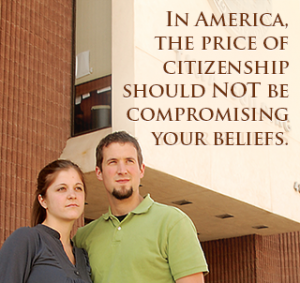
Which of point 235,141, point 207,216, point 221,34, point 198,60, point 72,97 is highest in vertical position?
point 221,34

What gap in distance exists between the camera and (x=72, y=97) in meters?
8.70

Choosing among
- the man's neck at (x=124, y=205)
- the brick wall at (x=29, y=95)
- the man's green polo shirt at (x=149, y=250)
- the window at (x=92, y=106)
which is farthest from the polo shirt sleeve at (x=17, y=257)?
the window at (x=92, y=106)

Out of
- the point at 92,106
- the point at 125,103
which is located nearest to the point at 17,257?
the point at 125,103

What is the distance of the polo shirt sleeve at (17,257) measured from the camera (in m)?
2.67

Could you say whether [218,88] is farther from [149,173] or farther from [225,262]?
[225,262]

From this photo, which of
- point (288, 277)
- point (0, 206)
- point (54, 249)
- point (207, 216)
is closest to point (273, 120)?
point (207, 216)

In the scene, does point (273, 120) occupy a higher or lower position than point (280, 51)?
lower

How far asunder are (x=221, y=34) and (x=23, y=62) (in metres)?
3.97

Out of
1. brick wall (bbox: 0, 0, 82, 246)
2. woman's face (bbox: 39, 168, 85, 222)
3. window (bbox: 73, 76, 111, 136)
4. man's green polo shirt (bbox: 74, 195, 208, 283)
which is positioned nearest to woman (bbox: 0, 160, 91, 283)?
woman's face (bbox: 39, 168, 85, 222)

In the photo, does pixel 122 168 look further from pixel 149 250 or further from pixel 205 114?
pixel 205 114

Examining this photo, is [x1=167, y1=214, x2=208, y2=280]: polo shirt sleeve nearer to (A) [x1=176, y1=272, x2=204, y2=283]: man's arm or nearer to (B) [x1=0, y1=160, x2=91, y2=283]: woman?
(A) [x1=176, y1=272, x2=204, y2=283]: man's arm

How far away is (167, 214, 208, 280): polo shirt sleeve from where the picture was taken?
2900 mm

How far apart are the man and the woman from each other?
148 mm

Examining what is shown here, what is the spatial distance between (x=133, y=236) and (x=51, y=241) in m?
0.45
